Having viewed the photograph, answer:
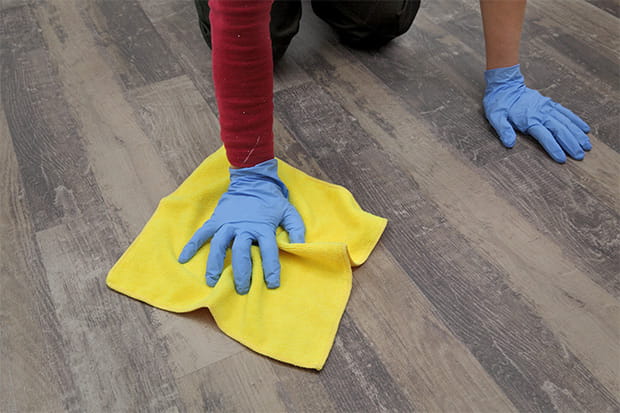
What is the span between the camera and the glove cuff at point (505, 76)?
1.34 metres

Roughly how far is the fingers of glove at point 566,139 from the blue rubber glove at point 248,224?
60 cm

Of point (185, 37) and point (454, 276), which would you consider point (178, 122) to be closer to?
point (185, 37)

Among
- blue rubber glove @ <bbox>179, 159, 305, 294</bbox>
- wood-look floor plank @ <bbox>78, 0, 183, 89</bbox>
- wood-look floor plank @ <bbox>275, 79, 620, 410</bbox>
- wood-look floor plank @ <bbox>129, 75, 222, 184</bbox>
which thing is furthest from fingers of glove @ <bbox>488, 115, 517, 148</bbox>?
wood-look floor plank @ <bbox>78, 0, 183, 89</bbox>

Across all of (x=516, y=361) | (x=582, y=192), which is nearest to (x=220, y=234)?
(x=516, y=361)

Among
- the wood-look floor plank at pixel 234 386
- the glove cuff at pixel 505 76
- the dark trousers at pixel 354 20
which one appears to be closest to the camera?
the wood-look floor plank at pixel 234 386

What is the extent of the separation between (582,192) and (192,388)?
839 millimetres

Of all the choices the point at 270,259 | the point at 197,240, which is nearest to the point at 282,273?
the point at 270,259

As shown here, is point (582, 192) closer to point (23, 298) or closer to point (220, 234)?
point (220, 234)

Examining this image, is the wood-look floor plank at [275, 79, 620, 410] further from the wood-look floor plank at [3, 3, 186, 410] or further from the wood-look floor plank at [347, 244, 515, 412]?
the wood-look floor plank at [3, 3, 186, 410]

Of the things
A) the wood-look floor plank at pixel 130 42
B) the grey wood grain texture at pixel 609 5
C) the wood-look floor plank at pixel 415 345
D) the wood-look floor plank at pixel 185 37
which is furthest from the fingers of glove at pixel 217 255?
the grey wood grain texture at pixel 609 5

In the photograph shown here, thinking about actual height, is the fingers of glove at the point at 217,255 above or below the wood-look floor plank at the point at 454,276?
above

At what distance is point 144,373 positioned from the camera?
0.88 metres

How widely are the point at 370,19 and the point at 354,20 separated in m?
0.05

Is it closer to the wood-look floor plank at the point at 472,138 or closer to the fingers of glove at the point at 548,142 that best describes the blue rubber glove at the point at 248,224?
the wood-look floor plank at the point at 472,138
